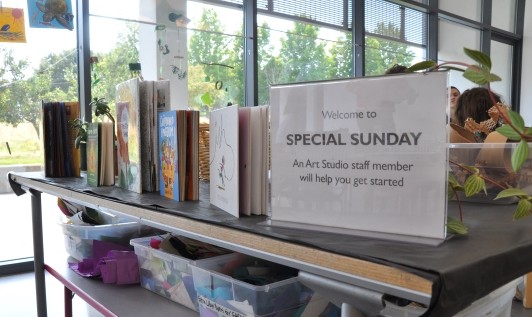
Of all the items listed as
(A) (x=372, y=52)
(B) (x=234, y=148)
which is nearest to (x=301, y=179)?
(B) (x=234, y=148)

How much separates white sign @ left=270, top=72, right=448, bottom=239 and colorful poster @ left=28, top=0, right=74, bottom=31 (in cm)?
279

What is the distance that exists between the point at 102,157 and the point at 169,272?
18.2 inches

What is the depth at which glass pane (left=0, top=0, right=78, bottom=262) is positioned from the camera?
9.71 feet

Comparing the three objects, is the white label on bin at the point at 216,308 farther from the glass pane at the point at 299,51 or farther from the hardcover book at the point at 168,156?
the glass pane at the point at 299,51

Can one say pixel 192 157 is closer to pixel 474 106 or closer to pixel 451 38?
pixel 474 106

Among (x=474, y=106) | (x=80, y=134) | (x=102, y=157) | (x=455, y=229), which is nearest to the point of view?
Result: (x=455, y=229)

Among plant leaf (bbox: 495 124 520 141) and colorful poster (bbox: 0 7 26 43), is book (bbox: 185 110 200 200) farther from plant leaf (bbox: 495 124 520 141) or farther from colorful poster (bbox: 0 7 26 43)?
colorful poster (bbox: 0 7 26 43)

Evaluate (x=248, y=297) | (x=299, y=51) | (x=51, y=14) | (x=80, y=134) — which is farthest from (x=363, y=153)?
(x=299, y=51)

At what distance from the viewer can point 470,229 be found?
0.70 m

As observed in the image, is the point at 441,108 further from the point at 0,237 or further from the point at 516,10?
the point at 516,10

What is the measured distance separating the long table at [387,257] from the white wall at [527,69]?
23.2ft

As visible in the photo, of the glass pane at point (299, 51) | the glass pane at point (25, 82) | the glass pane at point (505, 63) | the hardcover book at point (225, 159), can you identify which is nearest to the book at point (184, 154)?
the hardcover book at point (225, 159)

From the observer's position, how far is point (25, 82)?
304cm

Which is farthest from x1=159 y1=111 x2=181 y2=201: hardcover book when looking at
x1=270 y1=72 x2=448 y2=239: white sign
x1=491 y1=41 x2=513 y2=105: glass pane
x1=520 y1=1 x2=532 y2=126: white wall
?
x1=520 y1=1 x2=532 y2=126: white wall
